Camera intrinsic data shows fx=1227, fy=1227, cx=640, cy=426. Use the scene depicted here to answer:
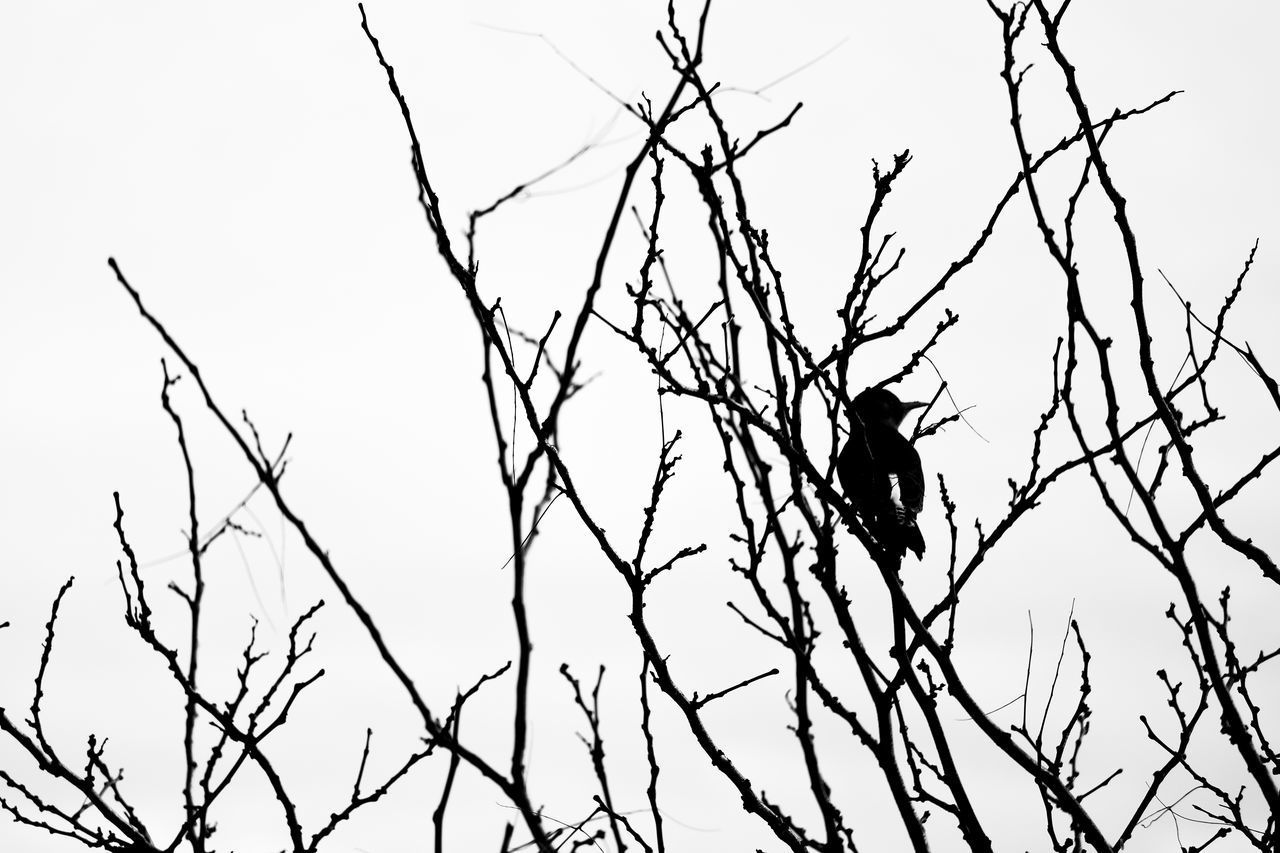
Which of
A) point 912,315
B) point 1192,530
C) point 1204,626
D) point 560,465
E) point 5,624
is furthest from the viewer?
point 5,624

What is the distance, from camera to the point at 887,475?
13.0 ft

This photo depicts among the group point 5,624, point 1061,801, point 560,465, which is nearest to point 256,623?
point 5,624

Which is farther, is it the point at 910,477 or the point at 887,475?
the point at 910,477

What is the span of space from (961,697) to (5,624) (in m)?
2.88

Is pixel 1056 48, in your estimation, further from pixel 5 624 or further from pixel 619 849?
pixel 5 624

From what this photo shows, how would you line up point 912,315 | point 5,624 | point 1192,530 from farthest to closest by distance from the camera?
point 5,624, point 912,315, point 1192,530

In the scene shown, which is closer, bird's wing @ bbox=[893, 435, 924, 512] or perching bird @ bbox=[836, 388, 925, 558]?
perching bird @ bbox=[836, 388, 925, 558]

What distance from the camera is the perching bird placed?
11.7 feet

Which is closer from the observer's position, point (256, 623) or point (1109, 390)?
point (1109, 390)

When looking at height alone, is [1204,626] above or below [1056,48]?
below

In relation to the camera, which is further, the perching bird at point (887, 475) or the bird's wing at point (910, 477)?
the bird's wing at point (910, 477)

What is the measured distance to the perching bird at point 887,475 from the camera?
356cm

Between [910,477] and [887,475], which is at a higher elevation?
[910,477]

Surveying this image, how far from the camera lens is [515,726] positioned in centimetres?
144
